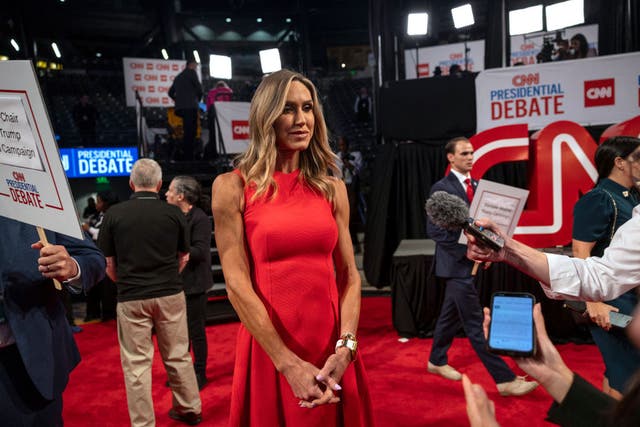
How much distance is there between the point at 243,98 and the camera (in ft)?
66.5

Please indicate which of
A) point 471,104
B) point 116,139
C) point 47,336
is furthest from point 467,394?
point 116,139

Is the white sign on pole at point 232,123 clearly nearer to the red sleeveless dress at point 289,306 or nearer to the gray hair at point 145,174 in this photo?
the gray hair at point 145,174

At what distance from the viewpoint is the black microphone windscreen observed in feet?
7.02

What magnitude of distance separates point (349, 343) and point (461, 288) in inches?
107

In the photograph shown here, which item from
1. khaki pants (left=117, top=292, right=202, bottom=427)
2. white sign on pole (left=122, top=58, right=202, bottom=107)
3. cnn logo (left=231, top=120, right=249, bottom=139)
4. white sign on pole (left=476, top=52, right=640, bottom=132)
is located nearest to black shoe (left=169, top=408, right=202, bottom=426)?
khaki pants (left=117, top=292, right=202, bottom=427)

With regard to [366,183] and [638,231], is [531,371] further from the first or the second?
[366,183]

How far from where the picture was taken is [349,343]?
186 cm

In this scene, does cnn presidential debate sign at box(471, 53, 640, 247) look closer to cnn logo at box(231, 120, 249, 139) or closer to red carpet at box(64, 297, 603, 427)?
red carpet at box(64, 297, 603, 427)

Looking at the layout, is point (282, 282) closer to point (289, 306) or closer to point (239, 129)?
point (289, 306)

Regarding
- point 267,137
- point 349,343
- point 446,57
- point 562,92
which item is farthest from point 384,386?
point 446,57

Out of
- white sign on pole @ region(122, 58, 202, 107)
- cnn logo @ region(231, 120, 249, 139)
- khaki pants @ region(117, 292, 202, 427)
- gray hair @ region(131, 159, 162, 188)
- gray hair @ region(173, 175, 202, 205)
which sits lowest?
khaki pants @ region(117, 292, 202, 427)

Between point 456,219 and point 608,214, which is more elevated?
point 456,219

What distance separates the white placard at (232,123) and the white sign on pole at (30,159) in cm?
851

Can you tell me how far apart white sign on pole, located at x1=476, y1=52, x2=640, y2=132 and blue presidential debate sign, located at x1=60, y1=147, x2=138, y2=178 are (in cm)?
1106
